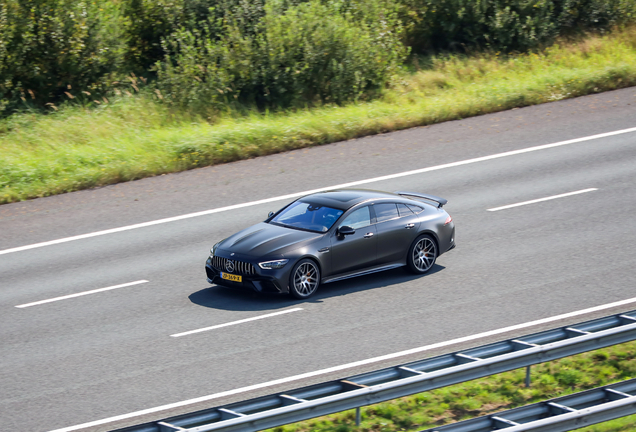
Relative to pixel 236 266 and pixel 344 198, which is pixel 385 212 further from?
pixel 236 266

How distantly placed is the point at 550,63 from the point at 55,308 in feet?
61.7

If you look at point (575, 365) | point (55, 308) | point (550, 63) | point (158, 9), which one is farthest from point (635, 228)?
point (158, 9)

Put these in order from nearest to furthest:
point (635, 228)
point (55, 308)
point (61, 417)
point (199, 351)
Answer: point (61, 417)
point (199, 351)
point (55, 308)
point (635, 228)

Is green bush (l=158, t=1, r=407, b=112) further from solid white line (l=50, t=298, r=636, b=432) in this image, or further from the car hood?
solid white line (l=50, t=298, r=636, b=432)

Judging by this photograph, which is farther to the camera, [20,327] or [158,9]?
[158,9]

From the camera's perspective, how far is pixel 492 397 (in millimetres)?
8336

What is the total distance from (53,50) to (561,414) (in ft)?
66.3

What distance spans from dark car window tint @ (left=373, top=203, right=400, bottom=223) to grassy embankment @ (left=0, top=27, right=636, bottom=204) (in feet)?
24.1

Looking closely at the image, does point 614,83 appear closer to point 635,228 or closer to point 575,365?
point 635,228

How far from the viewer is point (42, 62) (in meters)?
23.2

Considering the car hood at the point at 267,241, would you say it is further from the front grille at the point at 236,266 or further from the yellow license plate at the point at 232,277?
the yellow license plate at the point at 232,277

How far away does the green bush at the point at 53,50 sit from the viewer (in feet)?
74.0

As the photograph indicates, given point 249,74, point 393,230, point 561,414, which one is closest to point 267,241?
point 393,230

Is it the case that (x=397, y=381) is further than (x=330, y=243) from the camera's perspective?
No
